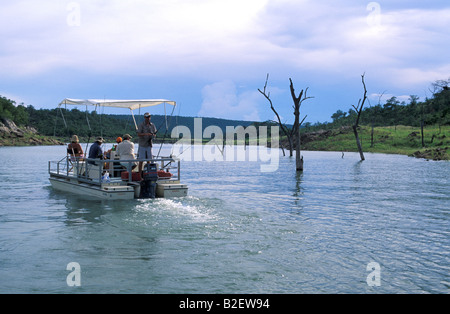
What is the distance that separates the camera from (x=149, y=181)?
61.3 ft

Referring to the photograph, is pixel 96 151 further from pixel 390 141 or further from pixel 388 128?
pixel 388 128

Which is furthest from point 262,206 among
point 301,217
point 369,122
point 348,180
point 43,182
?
point 369,122

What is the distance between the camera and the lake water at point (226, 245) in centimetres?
866

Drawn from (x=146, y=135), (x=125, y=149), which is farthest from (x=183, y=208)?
(x=125, y=149)

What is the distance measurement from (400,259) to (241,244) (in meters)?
3.98

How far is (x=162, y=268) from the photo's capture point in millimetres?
9453

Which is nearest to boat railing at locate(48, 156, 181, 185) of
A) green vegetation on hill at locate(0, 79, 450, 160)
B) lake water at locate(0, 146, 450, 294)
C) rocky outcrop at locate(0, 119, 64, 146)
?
lake water at locate(0, 146, 450, 294)

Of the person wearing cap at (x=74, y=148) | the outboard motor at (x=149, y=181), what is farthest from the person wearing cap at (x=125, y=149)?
the person wearing cap at (x=74, y=148)

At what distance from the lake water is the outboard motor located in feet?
1.97

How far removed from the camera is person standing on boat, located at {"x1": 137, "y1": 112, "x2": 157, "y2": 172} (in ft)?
62.1

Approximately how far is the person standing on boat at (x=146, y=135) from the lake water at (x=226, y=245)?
2.40m

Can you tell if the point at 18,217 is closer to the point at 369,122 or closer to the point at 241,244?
the point at 241,244

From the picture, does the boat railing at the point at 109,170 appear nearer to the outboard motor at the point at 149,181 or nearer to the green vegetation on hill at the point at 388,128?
the outboard motor at the point at 149,181

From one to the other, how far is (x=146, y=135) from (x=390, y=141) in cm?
7988
